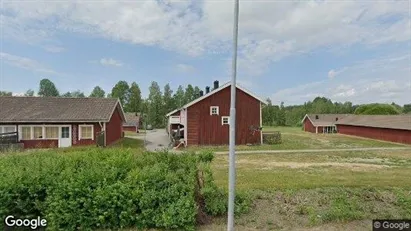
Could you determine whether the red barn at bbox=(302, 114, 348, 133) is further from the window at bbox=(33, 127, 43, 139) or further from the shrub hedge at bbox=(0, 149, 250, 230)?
the shrub hedge at bbox=(0, 149, 250, 230)

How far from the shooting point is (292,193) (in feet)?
24.7

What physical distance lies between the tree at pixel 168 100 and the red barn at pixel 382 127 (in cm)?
4421

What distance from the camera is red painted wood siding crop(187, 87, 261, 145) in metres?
25.3

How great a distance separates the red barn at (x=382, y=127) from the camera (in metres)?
33.2

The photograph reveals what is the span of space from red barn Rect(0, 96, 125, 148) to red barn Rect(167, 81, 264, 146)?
24.9 feet

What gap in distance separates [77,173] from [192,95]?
8345cm

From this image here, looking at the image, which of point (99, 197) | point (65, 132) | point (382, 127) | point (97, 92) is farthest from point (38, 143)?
point (97, 92)

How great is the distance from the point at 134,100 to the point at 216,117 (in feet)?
194

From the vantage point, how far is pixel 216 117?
83.6ft

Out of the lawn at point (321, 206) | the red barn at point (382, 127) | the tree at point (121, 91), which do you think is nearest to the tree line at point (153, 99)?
the tree at point (121, 91)

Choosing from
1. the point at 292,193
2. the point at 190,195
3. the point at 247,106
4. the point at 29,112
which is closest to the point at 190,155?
the point at 190,195

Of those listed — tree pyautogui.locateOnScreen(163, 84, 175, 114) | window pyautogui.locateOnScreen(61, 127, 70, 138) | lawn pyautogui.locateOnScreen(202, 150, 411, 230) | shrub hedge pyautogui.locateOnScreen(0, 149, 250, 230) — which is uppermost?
tree pyautogui.locateOnScreen(163, 84, 175, 114)

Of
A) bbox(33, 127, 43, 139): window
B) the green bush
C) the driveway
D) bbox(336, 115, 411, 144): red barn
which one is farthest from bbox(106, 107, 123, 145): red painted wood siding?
bbox(336, 115, 411, 144): red barn

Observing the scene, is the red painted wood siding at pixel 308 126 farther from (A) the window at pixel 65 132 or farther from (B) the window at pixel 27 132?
(B) the window at pixel 27 132
